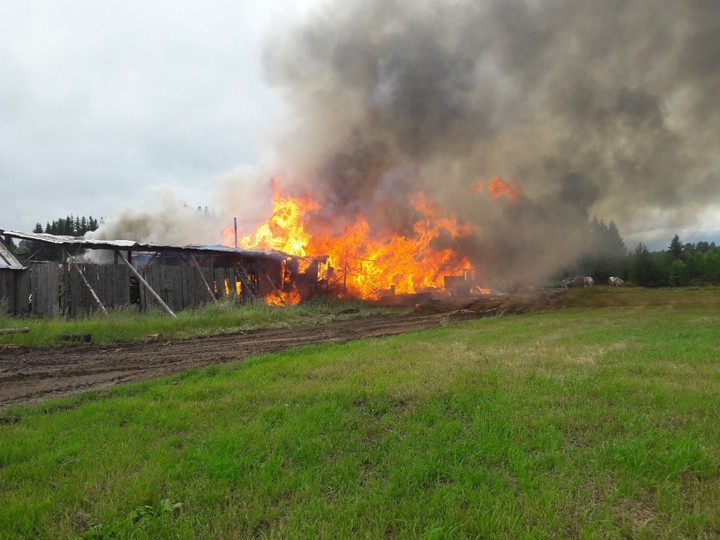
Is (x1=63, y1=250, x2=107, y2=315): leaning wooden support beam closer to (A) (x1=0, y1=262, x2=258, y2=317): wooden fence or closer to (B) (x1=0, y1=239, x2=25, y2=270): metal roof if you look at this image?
(A) (x1=0, y1=262, x2=258, y2=317): wooden fence

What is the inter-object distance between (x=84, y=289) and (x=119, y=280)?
48.7 inches

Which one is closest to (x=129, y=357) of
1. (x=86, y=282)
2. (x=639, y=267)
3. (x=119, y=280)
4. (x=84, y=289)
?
(x=86, y=282)

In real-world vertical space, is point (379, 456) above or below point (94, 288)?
below

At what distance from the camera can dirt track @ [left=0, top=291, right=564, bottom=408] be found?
6898 millimetres

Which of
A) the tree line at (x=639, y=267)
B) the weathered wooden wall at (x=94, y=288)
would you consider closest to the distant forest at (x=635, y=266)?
the tree line at (x=639, y=267)

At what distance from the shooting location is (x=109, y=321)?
13.4 meters

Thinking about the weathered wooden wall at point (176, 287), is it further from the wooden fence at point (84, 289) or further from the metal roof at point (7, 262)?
the metal roof at point (7, 262)

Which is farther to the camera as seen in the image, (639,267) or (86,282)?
(639,267)

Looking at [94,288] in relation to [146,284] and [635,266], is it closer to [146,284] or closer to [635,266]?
[146,284]

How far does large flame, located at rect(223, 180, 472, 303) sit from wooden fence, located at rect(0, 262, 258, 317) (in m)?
8.45

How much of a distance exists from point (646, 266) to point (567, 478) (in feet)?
190

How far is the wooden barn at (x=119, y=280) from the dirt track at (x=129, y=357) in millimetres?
5085

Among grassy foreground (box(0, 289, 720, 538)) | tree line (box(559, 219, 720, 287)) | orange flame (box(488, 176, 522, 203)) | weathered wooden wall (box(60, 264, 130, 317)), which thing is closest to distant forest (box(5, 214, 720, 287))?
tree line (box(559, 219, 720, 287))

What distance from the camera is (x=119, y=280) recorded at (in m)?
16.2
